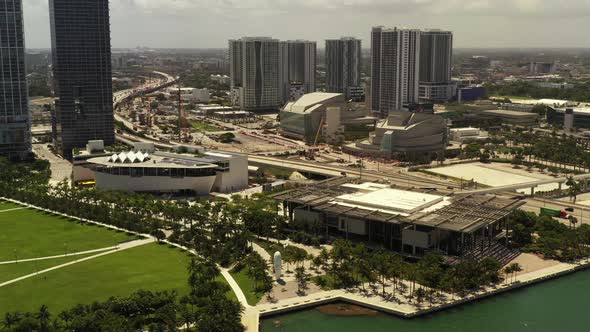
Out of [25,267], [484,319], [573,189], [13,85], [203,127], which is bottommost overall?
[484,319]

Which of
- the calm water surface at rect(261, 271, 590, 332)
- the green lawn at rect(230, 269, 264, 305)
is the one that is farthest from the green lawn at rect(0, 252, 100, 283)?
the calm water surface at rect(261, 271, 590, 332)

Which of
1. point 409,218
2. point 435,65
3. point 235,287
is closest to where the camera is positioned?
point 235,287

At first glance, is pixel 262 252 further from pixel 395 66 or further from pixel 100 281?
pixel 395 66

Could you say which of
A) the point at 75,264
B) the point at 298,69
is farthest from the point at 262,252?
the point at 298,69

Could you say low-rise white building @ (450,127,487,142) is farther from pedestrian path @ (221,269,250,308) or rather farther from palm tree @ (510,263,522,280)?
pedestrian path @ (221,269,250,308)

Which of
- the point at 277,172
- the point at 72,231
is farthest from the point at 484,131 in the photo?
the point at 72,231

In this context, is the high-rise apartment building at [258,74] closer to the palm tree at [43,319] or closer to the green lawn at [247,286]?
the green lawn at [247,286]
